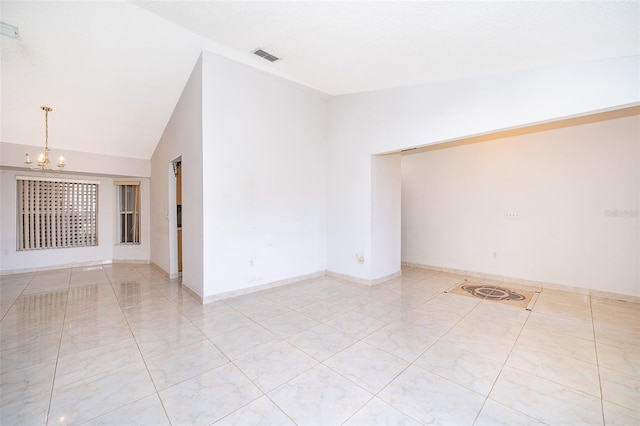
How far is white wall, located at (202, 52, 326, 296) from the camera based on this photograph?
12.7 feet

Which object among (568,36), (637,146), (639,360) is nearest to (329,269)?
(639,360)

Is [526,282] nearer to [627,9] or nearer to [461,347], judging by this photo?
[461,347]

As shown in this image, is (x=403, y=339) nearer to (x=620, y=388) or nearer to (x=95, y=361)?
(x=620, y=388)

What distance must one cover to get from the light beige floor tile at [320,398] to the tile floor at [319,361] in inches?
0.4

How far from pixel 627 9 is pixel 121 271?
823 centimetres

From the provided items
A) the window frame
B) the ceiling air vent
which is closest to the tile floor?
the window frame

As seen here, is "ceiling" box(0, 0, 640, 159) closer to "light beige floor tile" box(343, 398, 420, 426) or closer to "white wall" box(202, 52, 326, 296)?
"white wall" box(202, 52, 326, 296)

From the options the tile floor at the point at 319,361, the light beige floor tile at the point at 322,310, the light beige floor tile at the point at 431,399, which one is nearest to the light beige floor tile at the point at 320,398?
the tile floor at the point at 319,361

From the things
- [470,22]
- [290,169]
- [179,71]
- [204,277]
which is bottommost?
[204,277]

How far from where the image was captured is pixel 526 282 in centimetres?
462

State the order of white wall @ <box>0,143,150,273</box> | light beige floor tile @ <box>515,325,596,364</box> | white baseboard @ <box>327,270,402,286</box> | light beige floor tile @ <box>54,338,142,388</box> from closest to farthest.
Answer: light beige floor tile @ <box>54,338,142,388</box>
light beige floor tile @ <box>515,325,596,364</box>
white baseboard @ <box>327,270,402,286</box>
white wall @ <box>0,143,150,273</box>

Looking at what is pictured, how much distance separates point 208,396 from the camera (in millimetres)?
1939

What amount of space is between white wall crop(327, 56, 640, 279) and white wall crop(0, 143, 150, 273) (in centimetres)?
500

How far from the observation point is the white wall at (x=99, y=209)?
5.61 m
